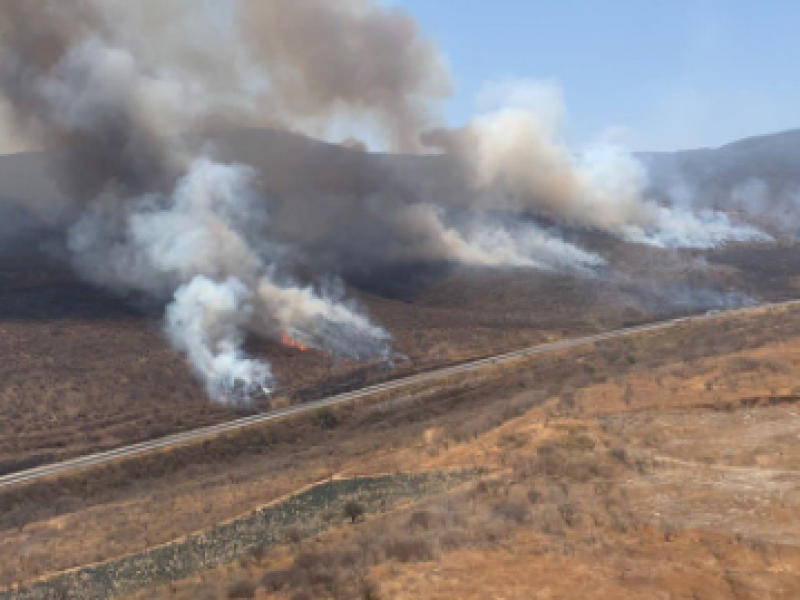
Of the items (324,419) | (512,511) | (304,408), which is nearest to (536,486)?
(512,511)

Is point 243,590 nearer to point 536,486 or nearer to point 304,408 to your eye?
point 536,486

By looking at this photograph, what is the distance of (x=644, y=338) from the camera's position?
56.3 m

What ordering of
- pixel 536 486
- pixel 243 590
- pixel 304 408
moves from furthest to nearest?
1. pixel 304 408
2. pixel 536 486
3. pixel 243 590

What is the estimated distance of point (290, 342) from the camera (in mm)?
57031

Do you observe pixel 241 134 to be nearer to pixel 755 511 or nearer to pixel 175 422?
pixel 175 422

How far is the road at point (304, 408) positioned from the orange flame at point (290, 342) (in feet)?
33.0

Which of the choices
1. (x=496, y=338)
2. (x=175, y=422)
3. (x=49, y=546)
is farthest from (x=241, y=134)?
(x=49, y=546)

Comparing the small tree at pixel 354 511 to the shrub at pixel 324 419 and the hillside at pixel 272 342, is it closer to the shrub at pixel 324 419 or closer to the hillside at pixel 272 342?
the shrub at pixel 324 419

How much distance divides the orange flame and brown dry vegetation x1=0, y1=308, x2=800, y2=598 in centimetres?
1468

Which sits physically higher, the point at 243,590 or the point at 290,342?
the point at 290,342

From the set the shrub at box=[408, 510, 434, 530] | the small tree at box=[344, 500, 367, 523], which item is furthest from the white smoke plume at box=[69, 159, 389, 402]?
the shrub at box=[408, 510, 434, 530]

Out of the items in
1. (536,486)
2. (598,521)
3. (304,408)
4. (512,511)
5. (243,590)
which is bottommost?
(598,521)

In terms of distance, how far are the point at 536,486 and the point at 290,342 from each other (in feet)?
133

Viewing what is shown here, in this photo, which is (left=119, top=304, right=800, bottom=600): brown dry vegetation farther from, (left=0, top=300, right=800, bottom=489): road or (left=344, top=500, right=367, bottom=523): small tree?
(left=0, top=300, right=800, bottom=489): road
